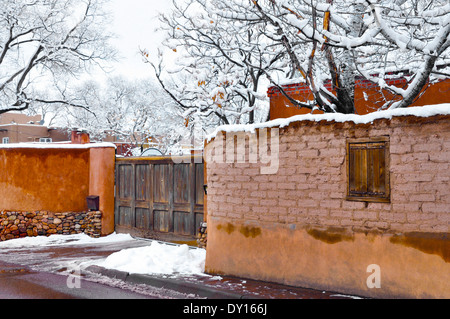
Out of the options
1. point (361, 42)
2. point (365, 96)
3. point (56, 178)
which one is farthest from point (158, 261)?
point (56, 178)

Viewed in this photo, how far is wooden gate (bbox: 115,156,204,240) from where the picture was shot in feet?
31.0

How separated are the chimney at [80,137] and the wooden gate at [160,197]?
209cm

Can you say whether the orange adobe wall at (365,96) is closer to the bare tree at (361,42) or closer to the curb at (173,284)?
the bare tree at (361,42)

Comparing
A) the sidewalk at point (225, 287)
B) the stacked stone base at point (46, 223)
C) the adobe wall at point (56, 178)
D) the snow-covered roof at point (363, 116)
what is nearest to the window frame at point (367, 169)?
the snow-covered roof at point (363, 116)

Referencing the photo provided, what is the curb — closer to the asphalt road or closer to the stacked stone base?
the asphalt road

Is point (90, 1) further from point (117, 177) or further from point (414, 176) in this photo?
point (414, 176)

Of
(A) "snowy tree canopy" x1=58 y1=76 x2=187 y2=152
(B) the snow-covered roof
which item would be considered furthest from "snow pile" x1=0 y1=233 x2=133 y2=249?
(A) "snowy tree canopy" x1=58 y1=76 x2=187 y2=152

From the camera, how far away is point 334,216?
595 centimetres

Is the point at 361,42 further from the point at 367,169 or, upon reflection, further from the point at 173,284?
the point at 173,284

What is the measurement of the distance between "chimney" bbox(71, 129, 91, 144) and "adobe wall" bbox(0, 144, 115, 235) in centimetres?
116

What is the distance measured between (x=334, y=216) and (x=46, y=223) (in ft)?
27.9

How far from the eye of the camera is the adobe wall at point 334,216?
518 centimetres

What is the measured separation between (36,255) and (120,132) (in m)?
30.2

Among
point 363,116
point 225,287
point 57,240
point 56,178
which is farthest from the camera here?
point 56,178
